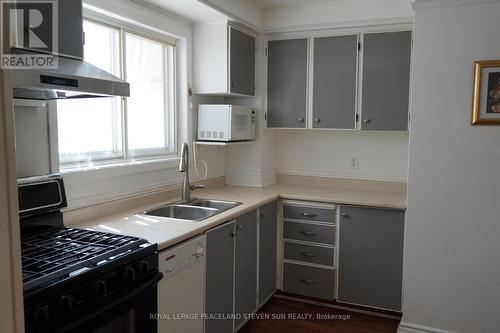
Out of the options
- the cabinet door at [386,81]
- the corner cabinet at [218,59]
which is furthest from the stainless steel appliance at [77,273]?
the cabinet door at [386,81]

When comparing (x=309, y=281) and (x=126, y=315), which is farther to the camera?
(x=309, y=281)

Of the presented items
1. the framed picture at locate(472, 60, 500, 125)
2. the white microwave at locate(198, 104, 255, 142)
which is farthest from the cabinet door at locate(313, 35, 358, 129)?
the framed picture at locate(472, 60, 500, 125)

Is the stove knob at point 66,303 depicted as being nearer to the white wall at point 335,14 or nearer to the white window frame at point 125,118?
the white window frame at point 125,118

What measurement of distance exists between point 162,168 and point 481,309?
2.28 metres

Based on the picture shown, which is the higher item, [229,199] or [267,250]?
[229,199]

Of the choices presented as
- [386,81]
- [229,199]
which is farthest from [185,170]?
[386,81]

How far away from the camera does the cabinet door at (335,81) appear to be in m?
3.31

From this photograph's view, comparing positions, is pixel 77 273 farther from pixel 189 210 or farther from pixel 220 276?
pixel 189 210

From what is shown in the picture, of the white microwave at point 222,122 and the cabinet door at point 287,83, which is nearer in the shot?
the white microwave at point 222,122

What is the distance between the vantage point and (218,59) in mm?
3178

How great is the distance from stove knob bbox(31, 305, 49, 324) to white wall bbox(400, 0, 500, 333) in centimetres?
219

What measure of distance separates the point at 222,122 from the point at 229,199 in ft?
1.99

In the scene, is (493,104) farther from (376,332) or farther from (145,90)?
(145,90)

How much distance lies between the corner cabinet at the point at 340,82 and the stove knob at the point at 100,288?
7.82 feet
